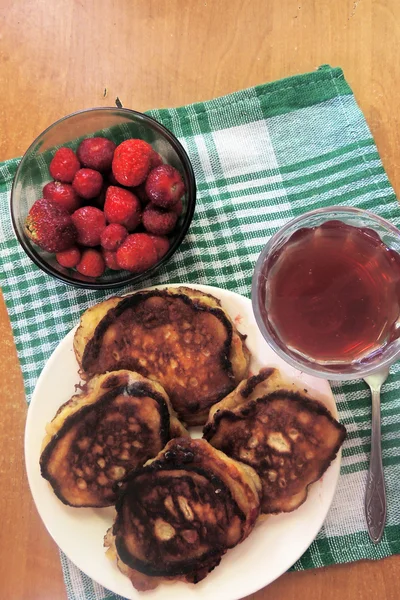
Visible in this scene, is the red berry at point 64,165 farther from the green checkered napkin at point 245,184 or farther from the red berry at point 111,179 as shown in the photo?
the green checkered napkin at point 245,184

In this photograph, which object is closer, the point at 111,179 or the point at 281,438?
the point at 281,438

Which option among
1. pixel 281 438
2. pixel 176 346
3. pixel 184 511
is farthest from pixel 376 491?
pixel 176 346

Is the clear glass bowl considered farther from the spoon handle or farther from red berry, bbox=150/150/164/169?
the spoon handle

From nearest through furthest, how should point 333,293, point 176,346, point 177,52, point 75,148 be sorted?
point 333,293, point 176,346, point 75,148, point 177,52

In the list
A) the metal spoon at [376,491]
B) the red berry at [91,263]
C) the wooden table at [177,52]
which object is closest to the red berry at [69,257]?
the red berry at [91,263]

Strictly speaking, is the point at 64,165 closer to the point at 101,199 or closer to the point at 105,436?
the point at 101,199

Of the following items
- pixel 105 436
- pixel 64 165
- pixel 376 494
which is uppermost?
pixel 64 165

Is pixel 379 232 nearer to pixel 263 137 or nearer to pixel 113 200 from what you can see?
pixel 263 137
